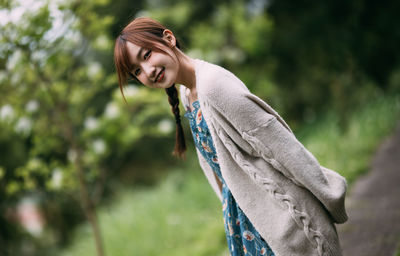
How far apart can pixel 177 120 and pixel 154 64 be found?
37 centimetres

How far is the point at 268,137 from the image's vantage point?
126cm

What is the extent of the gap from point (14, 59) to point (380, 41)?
6014 millimetres

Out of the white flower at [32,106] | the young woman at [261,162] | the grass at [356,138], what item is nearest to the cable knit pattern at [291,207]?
the young woman at [261,162]

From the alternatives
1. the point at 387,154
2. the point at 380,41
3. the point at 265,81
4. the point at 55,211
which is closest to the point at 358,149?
the point at 387,154

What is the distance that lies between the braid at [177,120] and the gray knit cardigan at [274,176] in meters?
0.37

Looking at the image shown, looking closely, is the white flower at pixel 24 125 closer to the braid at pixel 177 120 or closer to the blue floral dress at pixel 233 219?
the braid at pixel 177 120

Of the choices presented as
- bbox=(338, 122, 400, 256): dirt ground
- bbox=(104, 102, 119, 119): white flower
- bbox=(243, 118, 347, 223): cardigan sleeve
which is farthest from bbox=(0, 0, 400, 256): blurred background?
bbox=(243, 118, 347, 223): cardigan sleeve

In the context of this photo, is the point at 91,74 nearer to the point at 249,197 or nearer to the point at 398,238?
the point at 249,197

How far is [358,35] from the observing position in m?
6.20

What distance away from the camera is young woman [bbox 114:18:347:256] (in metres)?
1.26

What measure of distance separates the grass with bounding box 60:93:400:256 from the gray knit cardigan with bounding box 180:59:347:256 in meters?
2.31

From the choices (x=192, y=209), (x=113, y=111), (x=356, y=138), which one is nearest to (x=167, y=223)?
(x=192, y=209)

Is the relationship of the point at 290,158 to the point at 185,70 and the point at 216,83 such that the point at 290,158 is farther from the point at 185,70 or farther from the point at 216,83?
the point at 185,70

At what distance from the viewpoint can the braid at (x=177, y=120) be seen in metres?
1.67
